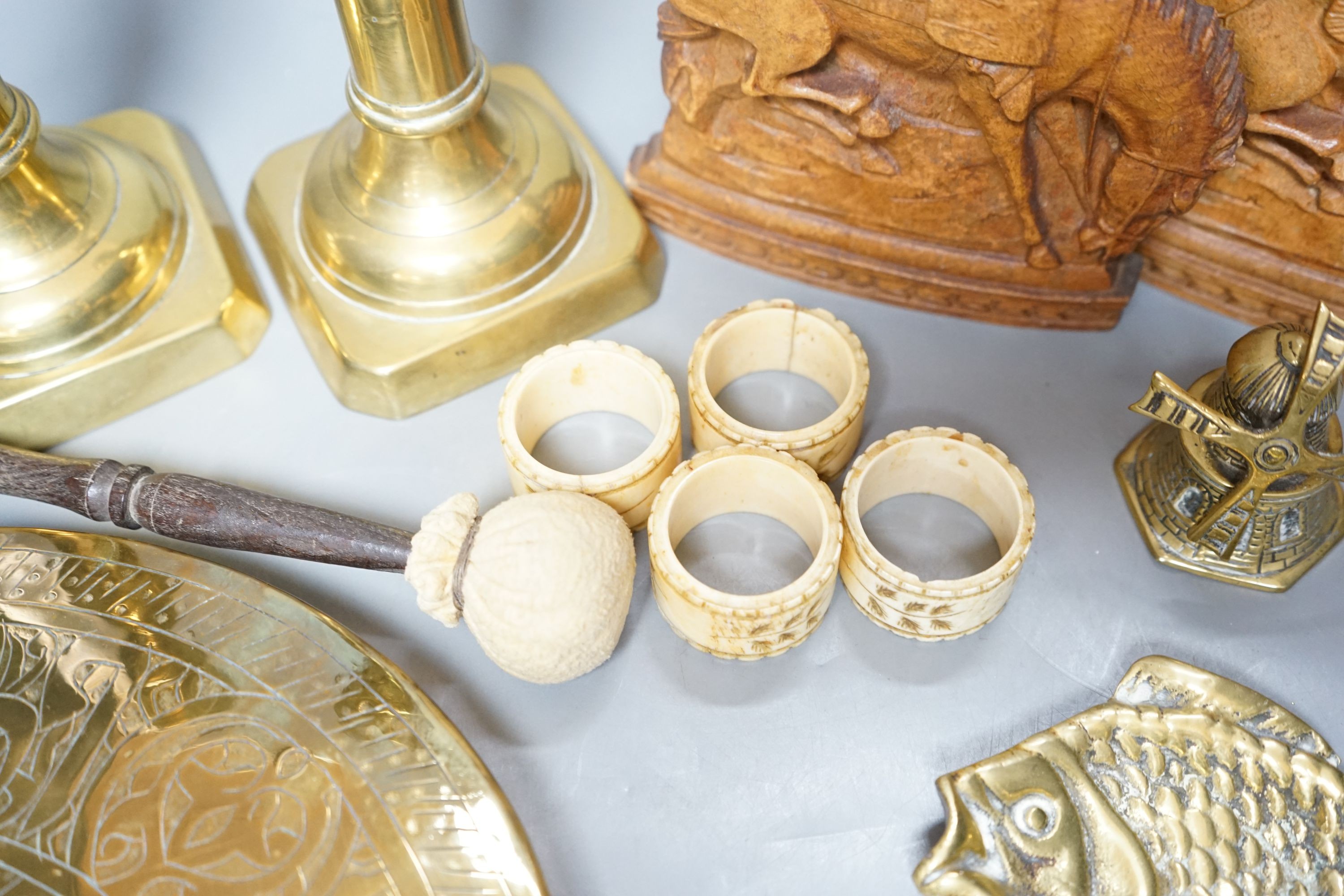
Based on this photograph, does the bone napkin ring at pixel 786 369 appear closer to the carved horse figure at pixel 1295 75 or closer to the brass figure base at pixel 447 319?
the brass figure base at pixel 447 319

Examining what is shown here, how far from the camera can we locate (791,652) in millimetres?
853

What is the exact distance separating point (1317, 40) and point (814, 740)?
1.99ft

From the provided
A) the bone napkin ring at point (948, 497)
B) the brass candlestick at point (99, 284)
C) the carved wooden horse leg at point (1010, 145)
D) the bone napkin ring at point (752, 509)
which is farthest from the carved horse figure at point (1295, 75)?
the brass candlestick at point (99, 284)

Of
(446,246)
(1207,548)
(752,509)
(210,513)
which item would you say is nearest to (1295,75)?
(1207,548)

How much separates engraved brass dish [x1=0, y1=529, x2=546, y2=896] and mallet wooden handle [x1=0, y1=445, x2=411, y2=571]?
4 centimetres

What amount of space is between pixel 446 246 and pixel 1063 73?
0.50 metres

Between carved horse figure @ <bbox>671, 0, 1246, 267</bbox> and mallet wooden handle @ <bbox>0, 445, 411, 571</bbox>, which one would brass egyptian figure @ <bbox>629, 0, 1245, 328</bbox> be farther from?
mallet wooden handle @ <bbox>0, 445, 411, 571</bbox>

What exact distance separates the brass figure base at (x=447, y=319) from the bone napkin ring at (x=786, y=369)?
0.44ft

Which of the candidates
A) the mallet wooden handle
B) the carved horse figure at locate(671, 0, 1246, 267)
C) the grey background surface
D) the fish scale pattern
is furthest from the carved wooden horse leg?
the mallet wooden handle

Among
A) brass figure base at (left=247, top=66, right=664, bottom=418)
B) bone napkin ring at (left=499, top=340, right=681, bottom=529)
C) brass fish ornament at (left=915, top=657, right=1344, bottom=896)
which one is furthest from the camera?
brass figure base at (left=247, top=66, right=664, bottom=418)

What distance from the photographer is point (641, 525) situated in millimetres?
900

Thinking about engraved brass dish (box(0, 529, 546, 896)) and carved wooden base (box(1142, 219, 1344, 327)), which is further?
carved wooden base (box(1142, 219, 1344, 327))

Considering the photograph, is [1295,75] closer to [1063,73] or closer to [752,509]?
[1063,73]

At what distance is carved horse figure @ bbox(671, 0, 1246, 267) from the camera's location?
0.76 metres
